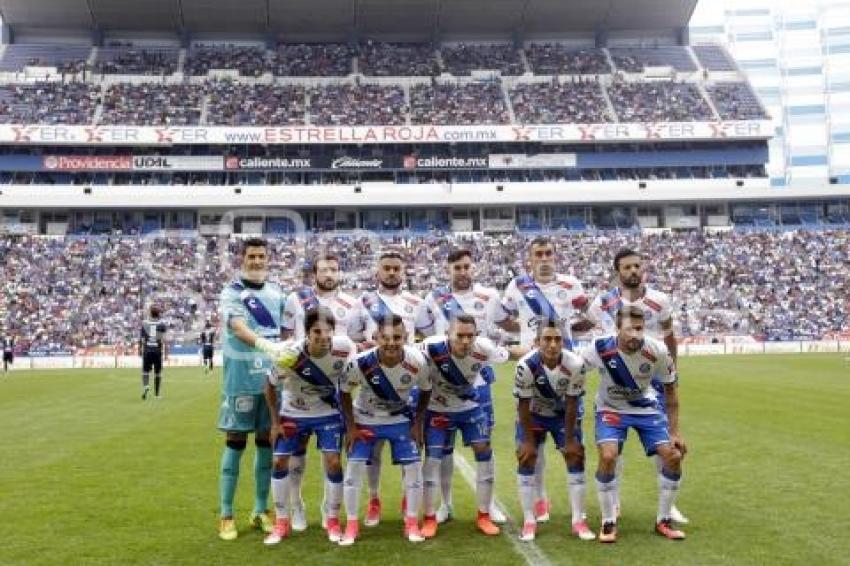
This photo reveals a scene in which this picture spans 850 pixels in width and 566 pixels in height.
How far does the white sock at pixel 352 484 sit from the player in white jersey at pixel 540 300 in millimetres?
2015

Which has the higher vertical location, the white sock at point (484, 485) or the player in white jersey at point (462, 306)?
the player in white jersey at point (462, 306)

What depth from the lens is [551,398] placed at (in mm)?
7082

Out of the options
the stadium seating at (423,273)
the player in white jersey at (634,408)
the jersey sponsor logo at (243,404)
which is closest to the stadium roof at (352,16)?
the stadium seating at (423,273)

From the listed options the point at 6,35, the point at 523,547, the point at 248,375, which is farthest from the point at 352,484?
the point at 6,35

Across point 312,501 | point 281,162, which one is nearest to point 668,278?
point 281,162

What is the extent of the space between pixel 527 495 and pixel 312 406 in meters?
2.04

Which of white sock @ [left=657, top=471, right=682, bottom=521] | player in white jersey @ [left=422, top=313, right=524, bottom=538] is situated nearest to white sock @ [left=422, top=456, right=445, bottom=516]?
player in white jersey @ [left=422, top=313, right=524, bottom=538]

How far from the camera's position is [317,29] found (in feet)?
188

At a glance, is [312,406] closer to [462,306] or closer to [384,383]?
[384,383]

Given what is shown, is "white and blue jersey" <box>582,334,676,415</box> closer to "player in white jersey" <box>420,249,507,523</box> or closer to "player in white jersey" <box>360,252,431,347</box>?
"player in white jersey" <box>420,249,507,523</box>

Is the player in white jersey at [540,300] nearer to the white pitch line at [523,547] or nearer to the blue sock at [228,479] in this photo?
the white pitch line at [523,547]

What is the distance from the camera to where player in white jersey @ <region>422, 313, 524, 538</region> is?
6816 mm

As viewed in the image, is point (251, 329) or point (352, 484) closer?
point (352, 484)

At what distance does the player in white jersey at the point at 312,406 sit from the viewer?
668 centimetres
